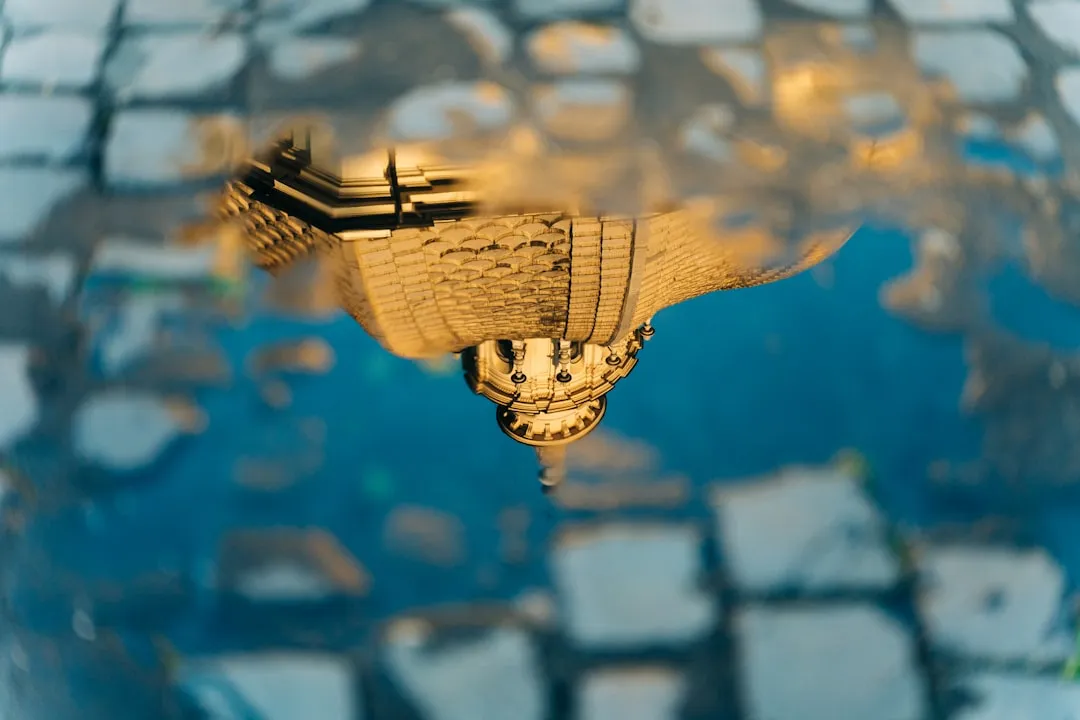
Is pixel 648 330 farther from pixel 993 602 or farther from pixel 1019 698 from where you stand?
pixel 1019 698

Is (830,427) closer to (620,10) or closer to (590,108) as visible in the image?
(590,108)

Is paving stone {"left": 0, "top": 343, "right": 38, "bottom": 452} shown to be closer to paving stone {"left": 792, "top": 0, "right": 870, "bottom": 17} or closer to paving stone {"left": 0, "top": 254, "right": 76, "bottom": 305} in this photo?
paving stone {"left": 0, "top": 254, "right": 76, "bottom": 305}

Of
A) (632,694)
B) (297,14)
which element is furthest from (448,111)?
(632,694)

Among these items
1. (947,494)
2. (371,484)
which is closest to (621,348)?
(371,484)

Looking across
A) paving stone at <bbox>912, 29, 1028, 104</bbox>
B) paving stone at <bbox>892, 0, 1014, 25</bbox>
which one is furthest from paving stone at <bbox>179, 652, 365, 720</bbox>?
paving stone at <bbox>892, 0, 1014, 25</bbox>

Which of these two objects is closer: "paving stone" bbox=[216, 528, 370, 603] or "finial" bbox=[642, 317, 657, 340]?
"paving stone" bbox=[216, 528, 370, 603]

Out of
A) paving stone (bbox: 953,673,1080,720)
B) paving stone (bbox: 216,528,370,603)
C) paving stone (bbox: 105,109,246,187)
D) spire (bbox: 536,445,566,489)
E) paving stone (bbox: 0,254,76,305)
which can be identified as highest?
paving stone (bbox: 105,109,246,187)
